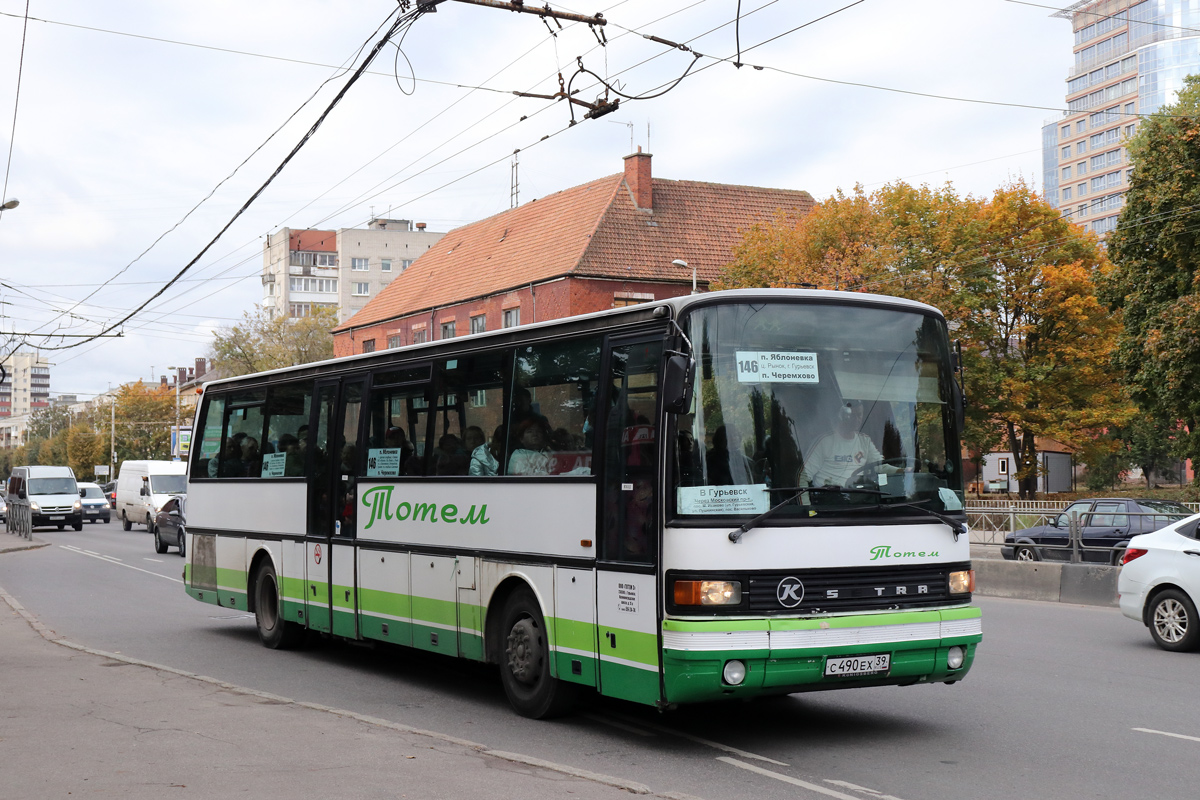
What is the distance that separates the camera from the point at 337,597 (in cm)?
1260

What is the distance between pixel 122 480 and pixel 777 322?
46.5 m

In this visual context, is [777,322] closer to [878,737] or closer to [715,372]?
[715,372]

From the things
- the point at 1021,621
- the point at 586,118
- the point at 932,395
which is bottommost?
the point at 1021,621

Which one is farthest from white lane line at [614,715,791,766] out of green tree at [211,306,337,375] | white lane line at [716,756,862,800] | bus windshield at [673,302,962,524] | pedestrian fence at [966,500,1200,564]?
green tree at [211,306,337,375]

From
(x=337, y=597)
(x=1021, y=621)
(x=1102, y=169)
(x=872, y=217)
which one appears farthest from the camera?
(x=1102, y=169)

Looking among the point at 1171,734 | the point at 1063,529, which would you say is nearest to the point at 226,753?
the point at 1171,734

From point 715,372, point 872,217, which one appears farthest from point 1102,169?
point 715,372

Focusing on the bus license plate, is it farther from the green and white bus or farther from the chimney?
the chimney

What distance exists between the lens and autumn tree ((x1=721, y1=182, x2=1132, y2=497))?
48281mm

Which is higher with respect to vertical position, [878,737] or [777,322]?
[777,322]

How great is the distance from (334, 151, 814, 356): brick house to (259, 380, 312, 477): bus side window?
30728 mm

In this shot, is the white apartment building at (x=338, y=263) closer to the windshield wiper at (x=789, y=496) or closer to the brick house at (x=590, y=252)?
the brick house at (x=590, y=252)

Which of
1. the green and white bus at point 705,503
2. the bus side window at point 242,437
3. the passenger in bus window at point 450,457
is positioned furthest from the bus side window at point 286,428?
the green and white bus at point 705,503

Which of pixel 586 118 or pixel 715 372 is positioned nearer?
pixel 715 372
